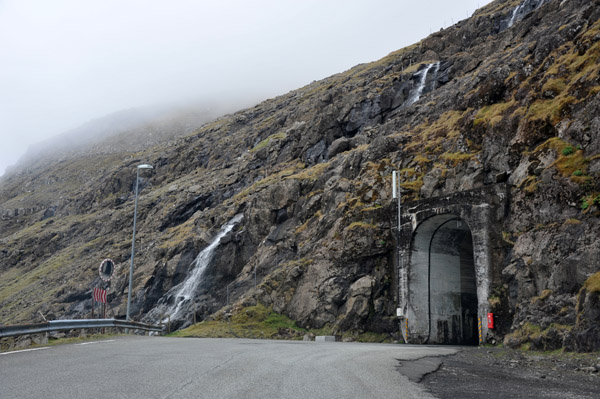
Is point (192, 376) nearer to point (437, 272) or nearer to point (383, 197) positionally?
point (437, 272)

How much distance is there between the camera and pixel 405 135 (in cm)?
4097

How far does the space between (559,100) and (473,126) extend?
7483mm

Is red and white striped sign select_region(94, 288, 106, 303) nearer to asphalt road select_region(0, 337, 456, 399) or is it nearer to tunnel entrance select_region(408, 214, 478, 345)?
asphalt road select_region(0, 337, 456, 399)

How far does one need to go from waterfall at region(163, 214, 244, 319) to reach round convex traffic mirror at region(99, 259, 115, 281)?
13643mm

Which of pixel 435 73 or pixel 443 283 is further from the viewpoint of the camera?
pixel 435 73

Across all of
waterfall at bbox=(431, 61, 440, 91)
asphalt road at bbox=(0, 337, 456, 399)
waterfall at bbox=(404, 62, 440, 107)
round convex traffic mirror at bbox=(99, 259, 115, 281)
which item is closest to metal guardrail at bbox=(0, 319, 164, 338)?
asphalt road at bbox=(0, 337, 456, 399)

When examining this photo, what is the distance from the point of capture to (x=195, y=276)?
4644 centimetres

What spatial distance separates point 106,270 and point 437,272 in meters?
21.2

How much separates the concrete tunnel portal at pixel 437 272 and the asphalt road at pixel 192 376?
17511 mm

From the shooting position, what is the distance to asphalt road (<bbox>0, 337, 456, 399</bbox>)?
7141mm

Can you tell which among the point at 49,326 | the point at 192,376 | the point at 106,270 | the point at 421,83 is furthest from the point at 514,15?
the point at 192,376

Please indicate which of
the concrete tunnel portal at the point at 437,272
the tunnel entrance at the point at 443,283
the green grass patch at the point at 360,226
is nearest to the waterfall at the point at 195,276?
the green grass patch at the point at 360,226

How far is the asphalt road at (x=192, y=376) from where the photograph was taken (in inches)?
281

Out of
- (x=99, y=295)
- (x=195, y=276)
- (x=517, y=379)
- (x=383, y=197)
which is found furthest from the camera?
(x=195, y=276)
